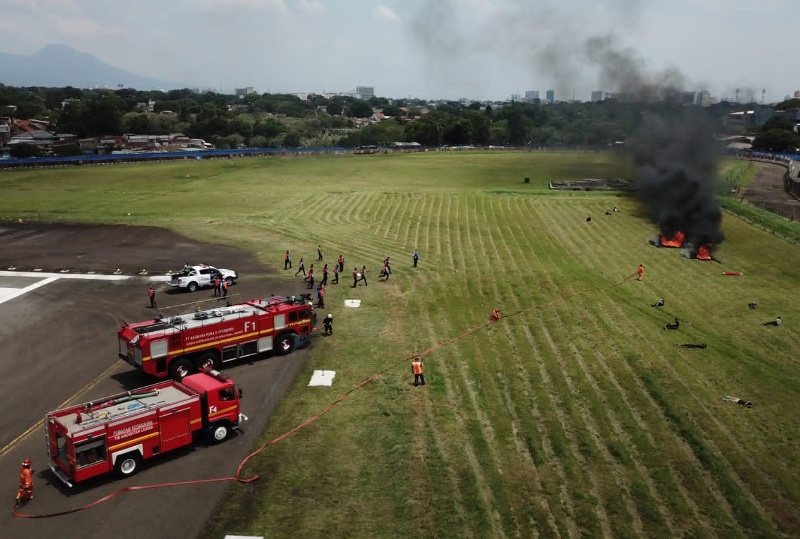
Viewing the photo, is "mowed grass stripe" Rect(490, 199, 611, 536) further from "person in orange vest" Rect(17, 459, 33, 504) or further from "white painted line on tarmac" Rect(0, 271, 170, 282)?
"white painted line on tarmac" Rect(0, 271, 170, 282)

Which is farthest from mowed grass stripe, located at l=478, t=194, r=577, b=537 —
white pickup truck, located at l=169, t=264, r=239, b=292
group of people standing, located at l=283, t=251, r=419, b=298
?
white pickup truck, located at l=169, t=264, r=239, b=292

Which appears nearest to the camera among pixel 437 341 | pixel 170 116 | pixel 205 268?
pixel 437 341

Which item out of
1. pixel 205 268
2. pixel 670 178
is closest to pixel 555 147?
pixel 670 178

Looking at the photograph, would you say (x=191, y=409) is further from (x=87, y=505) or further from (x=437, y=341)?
(x=437, y=341)

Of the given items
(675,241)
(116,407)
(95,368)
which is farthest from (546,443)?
(675,241)

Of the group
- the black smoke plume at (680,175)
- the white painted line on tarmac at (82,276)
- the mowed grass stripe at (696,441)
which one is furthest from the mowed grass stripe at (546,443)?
the black smoke plume at (680,175)

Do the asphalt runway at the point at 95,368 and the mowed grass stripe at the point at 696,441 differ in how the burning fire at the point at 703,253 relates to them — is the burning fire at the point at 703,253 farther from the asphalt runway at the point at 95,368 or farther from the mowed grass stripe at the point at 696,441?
the asphalt runway at the point at 95,368
